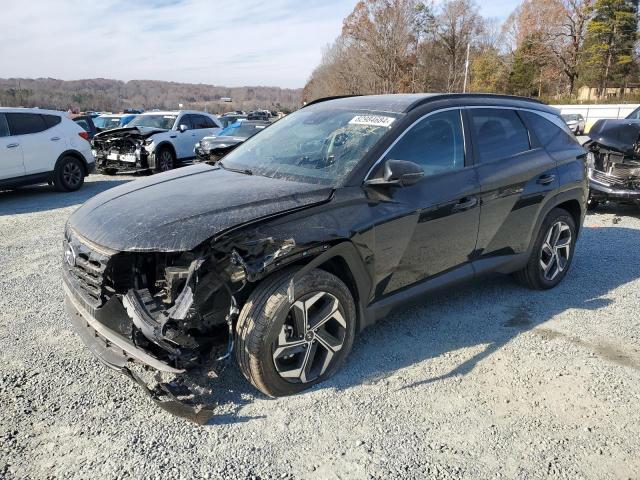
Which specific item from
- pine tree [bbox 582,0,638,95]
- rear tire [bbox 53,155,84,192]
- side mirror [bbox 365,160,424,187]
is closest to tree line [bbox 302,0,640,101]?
pine tree [bbox 582,0,638,95]

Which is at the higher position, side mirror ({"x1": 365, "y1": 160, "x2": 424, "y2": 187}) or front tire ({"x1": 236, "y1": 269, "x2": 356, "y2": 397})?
side mirror ({"x1": 365, "y1": 160, "x2": 424, "y2": 187})

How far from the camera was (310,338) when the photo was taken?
9.73 ft

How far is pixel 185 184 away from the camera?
343cm

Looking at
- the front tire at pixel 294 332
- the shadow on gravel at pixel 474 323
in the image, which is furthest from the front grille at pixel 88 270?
the shadow on gravel at pixel 474 323

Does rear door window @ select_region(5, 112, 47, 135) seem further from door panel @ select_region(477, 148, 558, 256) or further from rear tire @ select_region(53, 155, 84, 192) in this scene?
door panel @ select_region(477, 148, 558, 256)

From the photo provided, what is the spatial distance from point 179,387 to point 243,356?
1.25ft

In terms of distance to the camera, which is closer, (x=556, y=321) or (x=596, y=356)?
(x=596, y=356)

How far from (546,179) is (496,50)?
188 ft

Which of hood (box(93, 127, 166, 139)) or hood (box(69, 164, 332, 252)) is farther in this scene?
hood (box(93, 127, 166, 139))

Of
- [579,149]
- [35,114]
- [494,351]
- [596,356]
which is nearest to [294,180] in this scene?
[494,351]

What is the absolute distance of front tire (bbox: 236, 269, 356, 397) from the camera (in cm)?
272

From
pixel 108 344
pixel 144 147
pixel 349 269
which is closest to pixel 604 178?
pixel 349 269

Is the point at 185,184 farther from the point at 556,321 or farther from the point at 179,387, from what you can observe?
the point at 556,321

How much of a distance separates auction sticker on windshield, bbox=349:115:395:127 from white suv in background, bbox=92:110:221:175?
9.37 m
